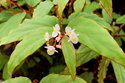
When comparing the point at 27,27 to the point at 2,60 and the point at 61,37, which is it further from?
the point at 2,60

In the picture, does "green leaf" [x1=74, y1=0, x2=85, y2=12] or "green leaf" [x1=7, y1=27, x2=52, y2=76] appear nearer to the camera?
"green leaf" [x1=7, y1=27, x2=52, y2=76]

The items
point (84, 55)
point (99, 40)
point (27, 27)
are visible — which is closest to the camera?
point (99, 40)

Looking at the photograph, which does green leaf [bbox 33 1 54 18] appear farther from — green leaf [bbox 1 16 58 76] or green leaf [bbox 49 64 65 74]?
green leaf [bbox 49 64 65 74]

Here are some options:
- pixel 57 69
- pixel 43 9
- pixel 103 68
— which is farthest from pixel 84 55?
pixel 57 69

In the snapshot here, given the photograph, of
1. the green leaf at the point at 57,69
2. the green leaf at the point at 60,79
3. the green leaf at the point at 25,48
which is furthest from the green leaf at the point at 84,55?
the green leaf at the point at 57,69

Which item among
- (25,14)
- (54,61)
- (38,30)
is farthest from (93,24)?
(54,61)

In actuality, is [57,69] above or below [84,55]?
below

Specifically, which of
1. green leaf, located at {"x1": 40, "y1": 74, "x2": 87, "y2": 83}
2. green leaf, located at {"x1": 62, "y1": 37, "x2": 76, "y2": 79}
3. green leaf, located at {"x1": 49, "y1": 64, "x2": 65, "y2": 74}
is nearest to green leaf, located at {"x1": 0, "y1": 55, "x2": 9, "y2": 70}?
green leaf, located at {"x1": 49, "y1": 64, "x2": 65, "y2": 74}
